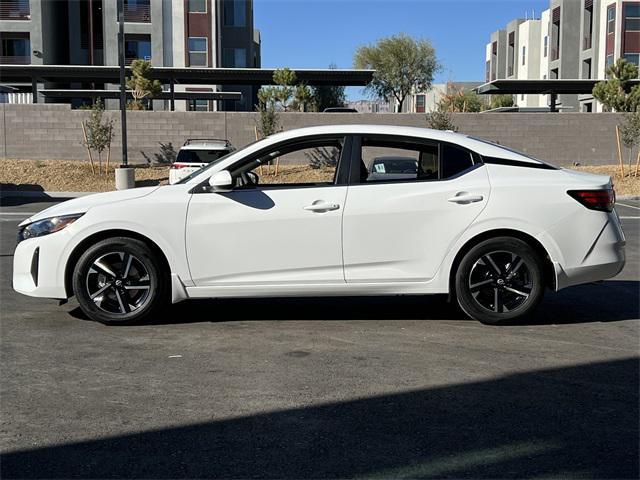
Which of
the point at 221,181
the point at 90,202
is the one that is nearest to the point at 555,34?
the point at 221,181

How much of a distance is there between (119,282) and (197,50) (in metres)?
47.2

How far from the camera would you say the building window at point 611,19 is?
54.4 metres

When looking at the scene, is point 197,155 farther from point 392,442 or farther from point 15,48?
point 15,48

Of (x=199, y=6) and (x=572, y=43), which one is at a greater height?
(x=199, y=6)

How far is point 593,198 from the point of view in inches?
255

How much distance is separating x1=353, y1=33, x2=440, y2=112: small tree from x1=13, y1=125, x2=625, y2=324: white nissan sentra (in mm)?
59843

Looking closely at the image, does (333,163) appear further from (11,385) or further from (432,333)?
(11,385)

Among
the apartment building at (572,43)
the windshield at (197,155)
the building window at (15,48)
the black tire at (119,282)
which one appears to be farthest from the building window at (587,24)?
the black tire at (119,282)

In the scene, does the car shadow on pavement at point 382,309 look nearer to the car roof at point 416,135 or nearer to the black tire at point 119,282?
the black tire at point 119,282

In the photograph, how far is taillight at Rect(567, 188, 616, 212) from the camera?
6.46 m

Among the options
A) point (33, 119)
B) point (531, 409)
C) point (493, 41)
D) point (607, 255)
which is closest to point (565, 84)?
point (33, 119)

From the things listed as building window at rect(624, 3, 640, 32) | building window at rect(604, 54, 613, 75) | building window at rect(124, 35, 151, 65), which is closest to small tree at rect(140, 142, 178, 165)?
building window at rect(124, 35, 151, 65)

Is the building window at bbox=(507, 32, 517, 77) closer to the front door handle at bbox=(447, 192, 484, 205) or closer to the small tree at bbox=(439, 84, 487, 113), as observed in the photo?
the small tree at bbox=(439, 84, 487, 113)

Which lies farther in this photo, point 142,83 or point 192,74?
point 192,74
